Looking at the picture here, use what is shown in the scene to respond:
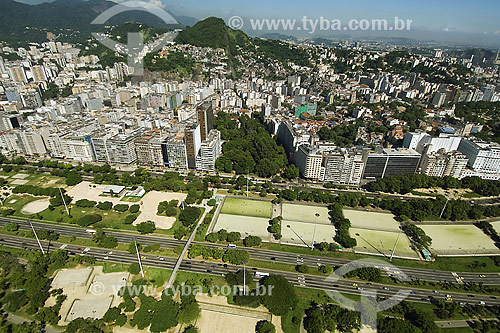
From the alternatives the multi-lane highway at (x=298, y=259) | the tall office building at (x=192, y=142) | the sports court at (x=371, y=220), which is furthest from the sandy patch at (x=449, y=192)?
the tall office building at (x=192, y=142)

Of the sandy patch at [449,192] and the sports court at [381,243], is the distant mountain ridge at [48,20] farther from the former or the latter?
the sports court at [381,243]

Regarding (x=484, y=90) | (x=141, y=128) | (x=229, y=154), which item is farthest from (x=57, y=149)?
(x=484, y=90)

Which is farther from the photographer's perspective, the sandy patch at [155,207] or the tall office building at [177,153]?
the tall office building at [177,153]

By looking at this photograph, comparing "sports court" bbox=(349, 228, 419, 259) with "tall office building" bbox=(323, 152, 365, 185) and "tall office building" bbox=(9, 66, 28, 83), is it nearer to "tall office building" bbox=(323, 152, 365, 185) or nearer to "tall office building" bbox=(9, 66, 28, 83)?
"tall office building" bbox=(323, 152, 365, 185)

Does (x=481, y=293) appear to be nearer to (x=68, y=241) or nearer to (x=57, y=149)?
(x=68, y=241)

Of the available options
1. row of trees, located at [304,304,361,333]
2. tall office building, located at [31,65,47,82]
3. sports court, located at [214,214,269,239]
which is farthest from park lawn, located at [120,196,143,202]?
tall office building, located at [31,65,47,82]
